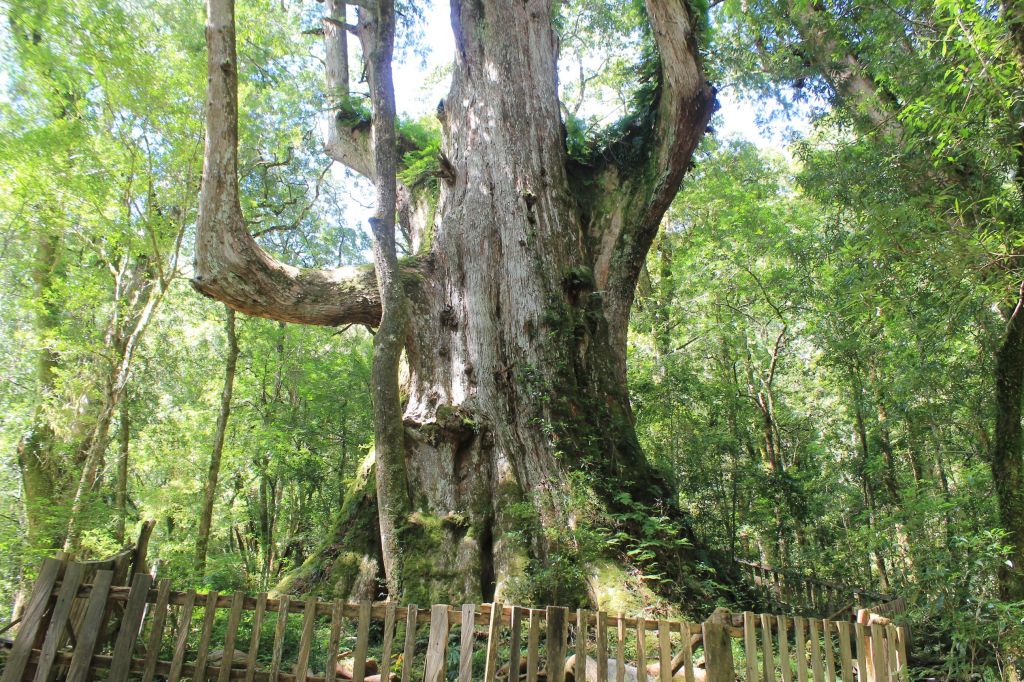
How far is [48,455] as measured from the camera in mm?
10094

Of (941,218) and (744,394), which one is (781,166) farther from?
(941,218)

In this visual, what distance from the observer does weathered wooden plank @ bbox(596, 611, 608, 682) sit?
3.31 metres

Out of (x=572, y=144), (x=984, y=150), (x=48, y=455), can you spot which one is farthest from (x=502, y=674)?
(x=48, y=455)

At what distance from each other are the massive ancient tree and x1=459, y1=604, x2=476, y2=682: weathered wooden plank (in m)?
2.04

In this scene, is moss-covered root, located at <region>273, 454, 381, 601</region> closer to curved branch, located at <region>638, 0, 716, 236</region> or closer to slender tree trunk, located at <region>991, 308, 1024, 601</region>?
curved branch, located at <region>638, 0, 716, 236</region>

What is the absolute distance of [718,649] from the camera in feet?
10.8

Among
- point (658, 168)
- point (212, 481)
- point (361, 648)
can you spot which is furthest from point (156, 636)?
point (658, 168)

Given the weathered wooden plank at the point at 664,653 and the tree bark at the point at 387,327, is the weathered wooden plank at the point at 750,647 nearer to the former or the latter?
the weathered wooden plank at the point at 664,653

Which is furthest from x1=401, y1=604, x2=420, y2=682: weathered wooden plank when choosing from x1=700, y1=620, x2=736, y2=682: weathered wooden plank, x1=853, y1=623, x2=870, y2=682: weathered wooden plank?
x1=853, y1=623, x2=870, y2=682: weathered wooden plank

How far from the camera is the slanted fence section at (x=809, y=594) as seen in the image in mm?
7023

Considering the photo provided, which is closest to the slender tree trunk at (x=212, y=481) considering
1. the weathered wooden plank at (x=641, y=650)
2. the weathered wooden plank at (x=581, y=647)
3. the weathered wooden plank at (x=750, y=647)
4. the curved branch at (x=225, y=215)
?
the curved branch at (x=225, y=215)

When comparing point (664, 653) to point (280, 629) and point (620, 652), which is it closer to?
point (620, 652)

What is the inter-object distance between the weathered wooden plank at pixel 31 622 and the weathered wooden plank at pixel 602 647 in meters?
3.17

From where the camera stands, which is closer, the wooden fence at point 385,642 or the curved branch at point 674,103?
the wooden fence at point 385,642
